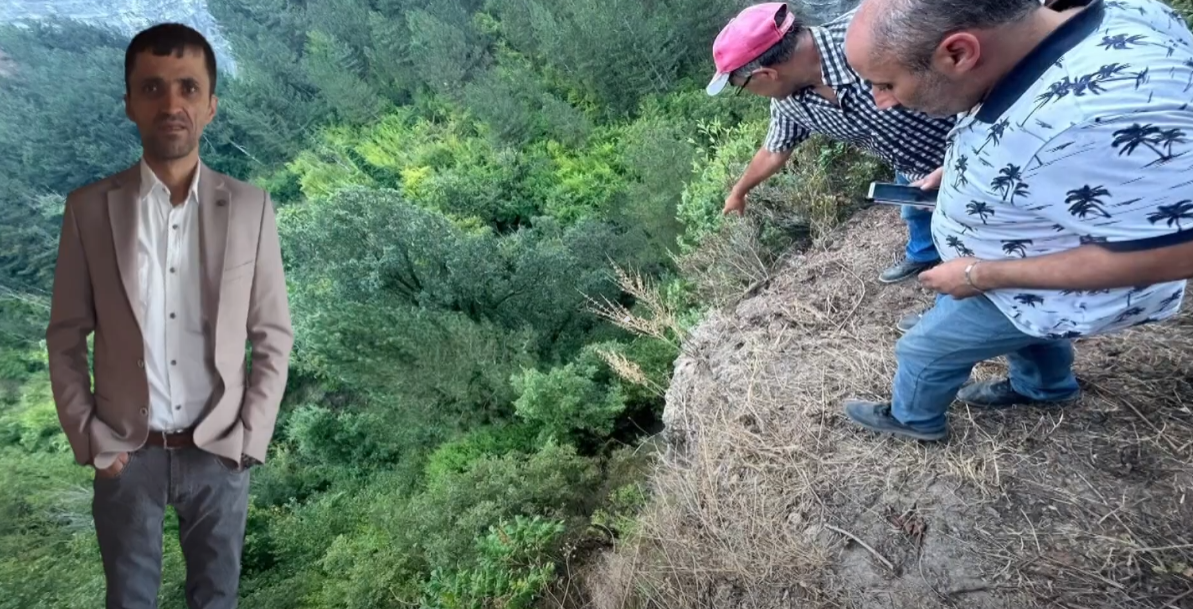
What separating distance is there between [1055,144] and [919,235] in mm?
1652

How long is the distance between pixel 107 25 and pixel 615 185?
198 inches

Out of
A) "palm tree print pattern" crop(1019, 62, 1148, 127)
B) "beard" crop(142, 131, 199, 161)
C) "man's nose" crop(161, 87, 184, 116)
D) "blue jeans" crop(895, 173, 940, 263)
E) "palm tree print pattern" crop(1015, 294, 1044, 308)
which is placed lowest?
"blue jeans" crop(895, 173, 940, 263)

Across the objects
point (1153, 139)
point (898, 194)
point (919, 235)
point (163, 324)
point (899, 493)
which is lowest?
point (899, 493)

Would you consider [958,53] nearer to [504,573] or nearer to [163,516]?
[163,516]

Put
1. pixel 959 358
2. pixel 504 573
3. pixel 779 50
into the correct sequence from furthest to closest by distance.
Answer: pixel 504 573
pixel 779 50
pixel 959 358

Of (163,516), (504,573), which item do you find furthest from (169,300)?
(504,573)

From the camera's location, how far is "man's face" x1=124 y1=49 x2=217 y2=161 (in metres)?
1.13

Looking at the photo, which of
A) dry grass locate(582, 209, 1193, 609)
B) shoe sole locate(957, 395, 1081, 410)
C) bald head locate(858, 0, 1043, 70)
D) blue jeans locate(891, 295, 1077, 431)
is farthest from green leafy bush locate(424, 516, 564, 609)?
bald head locate(858, 0, 1043, 70)

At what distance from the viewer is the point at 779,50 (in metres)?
1.92

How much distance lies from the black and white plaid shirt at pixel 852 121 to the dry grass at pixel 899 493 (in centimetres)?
75

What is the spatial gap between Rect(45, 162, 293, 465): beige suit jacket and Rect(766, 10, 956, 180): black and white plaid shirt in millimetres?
1554

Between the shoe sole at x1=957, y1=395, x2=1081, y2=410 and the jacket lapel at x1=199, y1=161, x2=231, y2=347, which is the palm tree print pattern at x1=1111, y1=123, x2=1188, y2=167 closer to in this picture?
the shoe sole at x1=957, y1=395, x2=1081, y2=410

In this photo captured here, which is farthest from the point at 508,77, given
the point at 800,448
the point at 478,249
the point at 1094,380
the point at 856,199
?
the point at 1094,380

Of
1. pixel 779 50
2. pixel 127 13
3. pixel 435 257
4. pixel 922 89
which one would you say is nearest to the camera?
pixel 922 89
